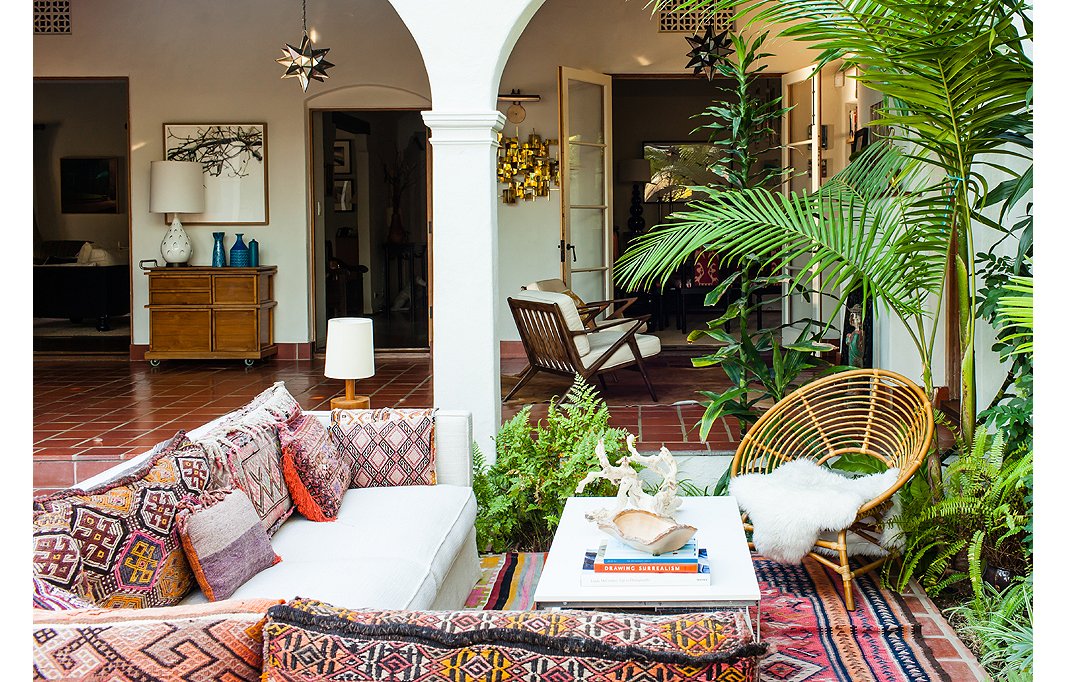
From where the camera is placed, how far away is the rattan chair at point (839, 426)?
405 centimetres

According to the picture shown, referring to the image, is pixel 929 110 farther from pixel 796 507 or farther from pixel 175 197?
pixel 175 197

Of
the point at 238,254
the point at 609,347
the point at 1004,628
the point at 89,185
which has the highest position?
the point at 89,185

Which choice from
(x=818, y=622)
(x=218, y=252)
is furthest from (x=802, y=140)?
(x=818, y=622)

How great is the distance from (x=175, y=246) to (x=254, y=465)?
6.06 m

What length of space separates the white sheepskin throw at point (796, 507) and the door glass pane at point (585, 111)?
4709 mm

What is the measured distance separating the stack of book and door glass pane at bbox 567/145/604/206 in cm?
552

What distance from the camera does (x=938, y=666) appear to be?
3166mm

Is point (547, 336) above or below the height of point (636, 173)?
below

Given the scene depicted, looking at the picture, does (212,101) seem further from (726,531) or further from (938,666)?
(938,666)

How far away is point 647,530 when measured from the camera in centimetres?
299

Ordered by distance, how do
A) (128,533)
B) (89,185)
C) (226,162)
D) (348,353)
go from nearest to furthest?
1. (128,533)
2. (348,353)
3. (226,162)
4. (89,185)

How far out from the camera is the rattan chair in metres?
4.05

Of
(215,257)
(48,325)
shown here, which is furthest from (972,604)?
(48,325)
